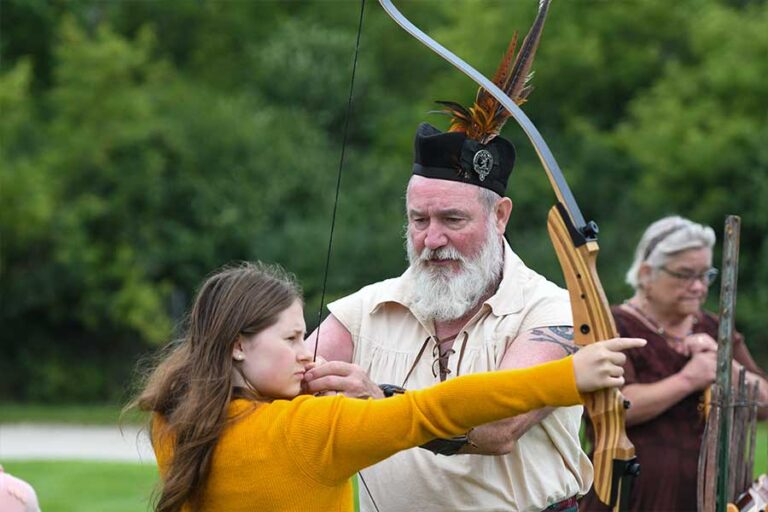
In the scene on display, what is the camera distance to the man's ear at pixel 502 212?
13.3 feet

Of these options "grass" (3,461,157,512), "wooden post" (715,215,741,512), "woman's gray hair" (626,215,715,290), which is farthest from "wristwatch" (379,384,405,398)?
"grass" (3,461,157,512)

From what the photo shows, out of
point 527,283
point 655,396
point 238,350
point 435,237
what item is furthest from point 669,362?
point 238,350

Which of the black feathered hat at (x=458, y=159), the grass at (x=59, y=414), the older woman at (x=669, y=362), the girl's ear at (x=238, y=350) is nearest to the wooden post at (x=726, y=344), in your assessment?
the black feathered hat at (x=458, y=159)

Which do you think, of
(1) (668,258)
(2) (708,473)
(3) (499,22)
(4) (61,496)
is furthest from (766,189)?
(2) (708,473)

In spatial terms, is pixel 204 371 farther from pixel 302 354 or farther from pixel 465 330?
pixel 465 330

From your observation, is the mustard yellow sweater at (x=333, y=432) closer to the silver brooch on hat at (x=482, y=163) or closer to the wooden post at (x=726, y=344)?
the silver brooch on hat at (x=482, y=163)

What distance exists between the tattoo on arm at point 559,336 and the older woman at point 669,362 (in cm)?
193

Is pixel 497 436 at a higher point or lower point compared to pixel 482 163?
lower

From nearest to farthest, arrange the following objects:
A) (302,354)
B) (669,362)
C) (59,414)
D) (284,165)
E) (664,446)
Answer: (302,354), (664,446), (669,362), (59,414), (284,165)

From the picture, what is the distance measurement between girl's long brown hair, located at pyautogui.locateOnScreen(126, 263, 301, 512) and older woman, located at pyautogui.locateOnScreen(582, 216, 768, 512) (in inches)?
101

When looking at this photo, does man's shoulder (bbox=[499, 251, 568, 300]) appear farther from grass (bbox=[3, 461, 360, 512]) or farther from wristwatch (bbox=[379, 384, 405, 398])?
grass (bbox=[3, 461, 360, 512])

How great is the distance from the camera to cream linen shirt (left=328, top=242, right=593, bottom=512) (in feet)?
12.6

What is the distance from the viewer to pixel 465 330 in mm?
3963

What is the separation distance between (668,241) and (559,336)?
2.23 metres
